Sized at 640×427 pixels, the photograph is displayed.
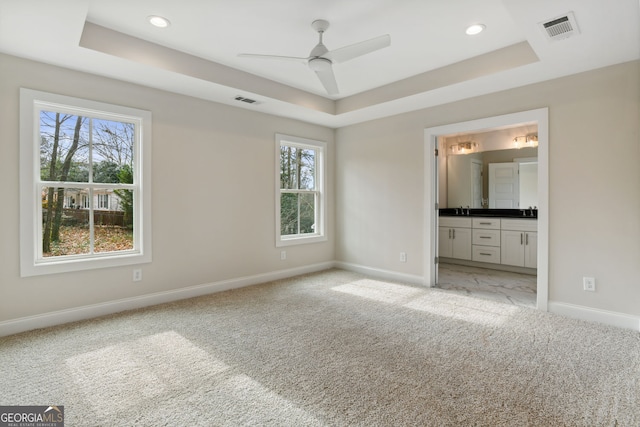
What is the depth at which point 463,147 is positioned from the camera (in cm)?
636

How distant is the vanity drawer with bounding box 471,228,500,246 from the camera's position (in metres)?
5.37

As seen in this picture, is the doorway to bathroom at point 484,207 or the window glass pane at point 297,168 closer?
the doorway to bathroom at point 484,207

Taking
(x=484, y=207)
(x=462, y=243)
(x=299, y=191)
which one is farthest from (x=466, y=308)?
(x=484, y=207)

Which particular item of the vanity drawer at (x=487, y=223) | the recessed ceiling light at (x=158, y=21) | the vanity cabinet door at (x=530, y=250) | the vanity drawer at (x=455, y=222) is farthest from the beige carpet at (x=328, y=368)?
the recessed ceiling light at (x=158, y=21)

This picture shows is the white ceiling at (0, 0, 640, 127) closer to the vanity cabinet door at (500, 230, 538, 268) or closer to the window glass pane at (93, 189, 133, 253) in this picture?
the window glass pane at (93, 189, 133, 253)

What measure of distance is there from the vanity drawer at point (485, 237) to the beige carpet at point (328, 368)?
2187mm

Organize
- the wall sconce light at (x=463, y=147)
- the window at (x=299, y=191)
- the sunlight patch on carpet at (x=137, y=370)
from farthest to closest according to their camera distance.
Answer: the wall sconce light at (x=463, y=147)
the window at (x=299, y=191)
the sunlight patch on carpet at (x=137, y=370)

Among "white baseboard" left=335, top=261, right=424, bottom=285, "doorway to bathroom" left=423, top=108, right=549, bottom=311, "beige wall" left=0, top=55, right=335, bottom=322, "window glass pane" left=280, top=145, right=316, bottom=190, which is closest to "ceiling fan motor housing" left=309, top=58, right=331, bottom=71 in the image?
"beige wall" left=0, top=55, right=335, bottom=322

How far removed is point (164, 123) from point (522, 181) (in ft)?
18.8

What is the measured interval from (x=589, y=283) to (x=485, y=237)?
2420 millimetres

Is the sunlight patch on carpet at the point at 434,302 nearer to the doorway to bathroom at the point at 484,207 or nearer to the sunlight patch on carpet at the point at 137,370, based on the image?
the doorway to bathroom at the point at 484,207

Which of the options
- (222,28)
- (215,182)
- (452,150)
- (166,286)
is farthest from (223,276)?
(452,150)

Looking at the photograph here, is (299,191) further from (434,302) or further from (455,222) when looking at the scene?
(455,222)

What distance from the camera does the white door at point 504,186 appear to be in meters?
5.72
